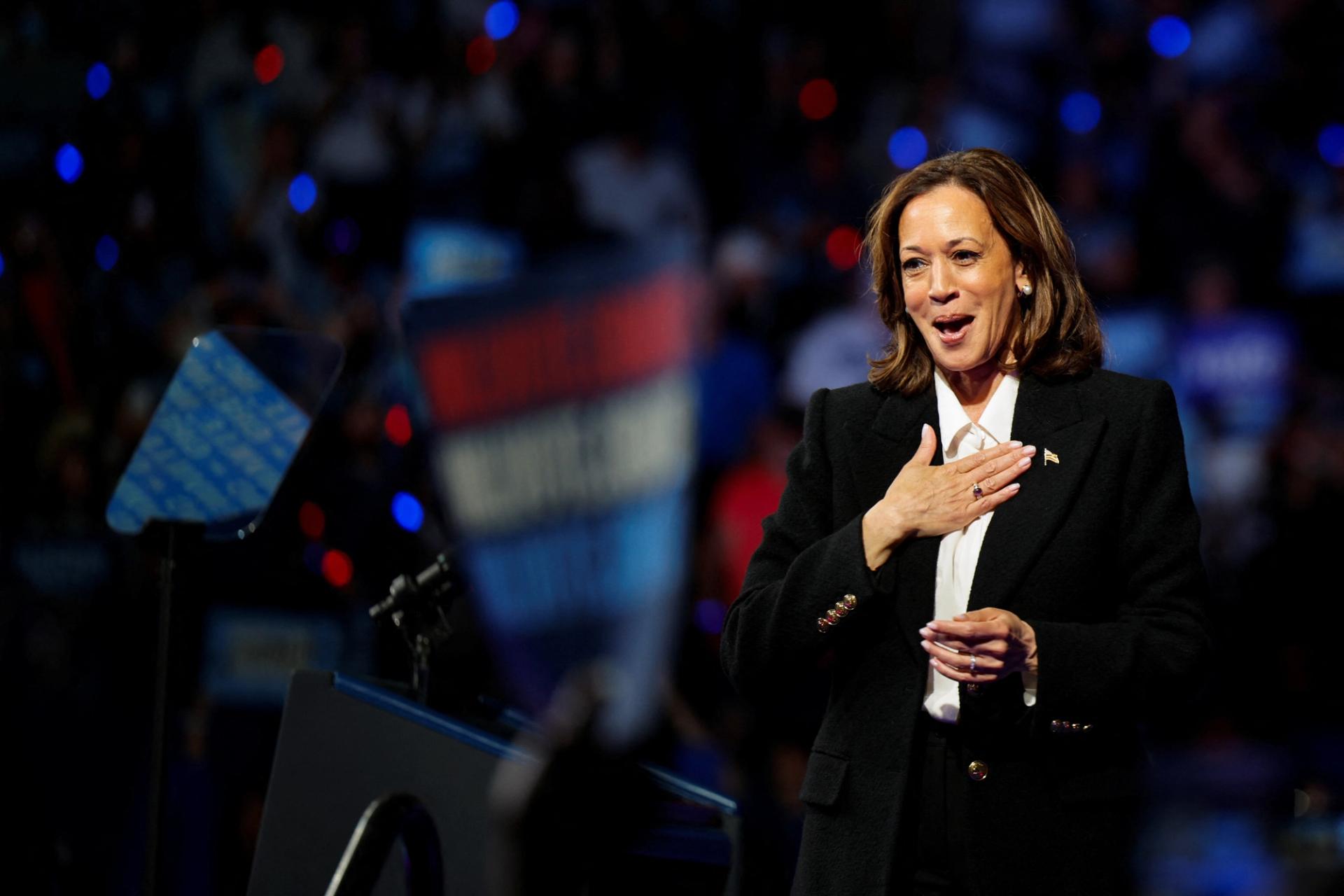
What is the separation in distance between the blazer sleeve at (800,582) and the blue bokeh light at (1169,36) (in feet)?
18.8

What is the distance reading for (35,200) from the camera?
6996mm

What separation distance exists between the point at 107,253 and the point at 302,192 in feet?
3.39

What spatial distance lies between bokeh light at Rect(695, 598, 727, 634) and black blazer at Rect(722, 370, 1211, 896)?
347 cm

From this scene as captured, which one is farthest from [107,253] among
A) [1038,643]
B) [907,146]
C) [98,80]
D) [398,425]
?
[1038,643]

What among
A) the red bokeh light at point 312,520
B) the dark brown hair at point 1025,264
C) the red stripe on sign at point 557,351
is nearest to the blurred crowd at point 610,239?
the red bokeh light at point 312,520

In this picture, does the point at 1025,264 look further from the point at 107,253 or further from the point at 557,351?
the point at 107,253

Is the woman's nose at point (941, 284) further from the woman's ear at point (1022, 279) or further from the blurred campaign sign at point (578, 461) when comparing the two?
the blurred campaign sign at point (578, 461)

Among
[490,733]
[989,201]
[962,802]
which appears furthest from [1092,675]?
[490,733]

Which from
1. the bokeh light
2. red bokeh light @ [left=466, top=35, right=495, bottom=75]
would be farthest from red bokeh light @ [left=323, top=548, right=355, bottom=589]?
red bokeh light @ [left=466, top=35, right=495, bottom=75]

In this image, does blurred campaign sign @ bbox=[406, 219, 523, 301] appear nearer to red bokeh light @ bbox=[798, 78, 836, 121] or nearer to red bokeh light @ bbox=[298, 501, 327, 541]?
red bokeh light @ bbox=[298, 501, 327, 541]

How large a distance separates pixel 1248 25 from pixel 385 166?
419 cm

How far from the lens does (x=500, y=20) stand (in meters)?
7.21

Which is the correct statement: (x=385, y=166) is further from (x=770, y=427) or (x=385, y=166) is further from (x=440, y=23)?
(x=770, y=427)

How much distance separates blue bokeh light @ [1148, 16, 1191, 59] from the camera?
678 cm
